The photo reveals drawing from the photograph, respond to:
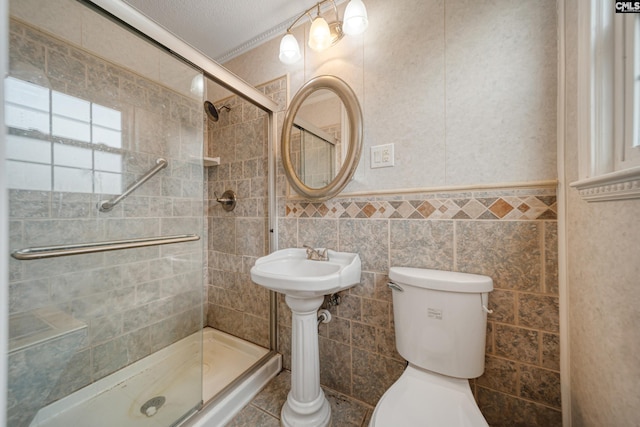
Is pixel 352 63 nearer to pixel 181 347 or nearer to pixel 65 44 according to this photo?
pixel 65 44

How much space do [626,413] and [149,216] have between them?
73.1 inches

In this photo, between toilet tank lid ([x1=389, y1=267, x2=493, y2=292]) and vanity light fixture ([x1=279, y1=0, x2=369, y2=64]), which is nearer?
toilet tank lid ([x1=389, y1=267, x2=493, y2=292])

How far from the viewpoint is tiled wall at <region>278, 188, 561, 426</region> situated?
0.82 meters

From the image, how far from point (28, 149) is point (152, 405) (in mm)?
1224

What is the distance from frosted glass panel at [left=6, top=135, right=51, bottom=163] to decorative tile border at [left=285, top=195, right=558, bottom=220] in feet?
3.85

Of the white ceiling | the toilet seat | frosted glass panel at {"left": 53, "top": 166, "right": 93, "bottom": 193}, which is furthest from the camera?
the white ceiling

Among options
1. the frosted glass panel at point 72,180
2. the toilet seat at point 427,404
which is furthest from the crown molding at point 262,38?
the toilet seat at point 427,404

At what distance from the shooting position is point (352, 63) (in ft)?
3.91

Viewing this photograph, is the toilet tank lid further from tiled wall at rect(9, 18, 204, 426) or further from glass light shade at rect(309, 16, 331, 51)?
glass light shade at rect(309, 16, 331, 51)

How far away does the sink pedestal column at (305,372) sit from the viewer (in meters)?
0.99

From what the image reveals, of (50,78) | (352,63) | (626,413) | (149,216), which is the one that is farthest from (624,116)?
(50,78)

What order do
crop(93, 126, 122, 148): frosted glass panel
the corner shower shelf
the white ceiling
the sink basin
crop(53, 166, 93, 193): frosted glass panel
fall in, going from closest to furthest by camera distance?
1. the sink basin
2. crop(53, 166, 93, 193): frosted glass panel
3. crop(93, 126, 122, 148): frosted glass panel
4. the white ceiling
5. the corner shower shelf

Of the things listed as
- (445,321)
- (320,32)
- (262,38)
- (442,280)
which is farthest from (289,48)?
(445,321)

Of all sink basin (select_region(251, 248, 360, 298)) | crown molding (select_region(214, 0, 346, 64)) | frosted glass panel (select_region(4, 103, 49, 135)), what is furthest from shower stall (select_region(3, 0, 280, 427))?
crown molding (select_region(214, 0, 346, 64))
